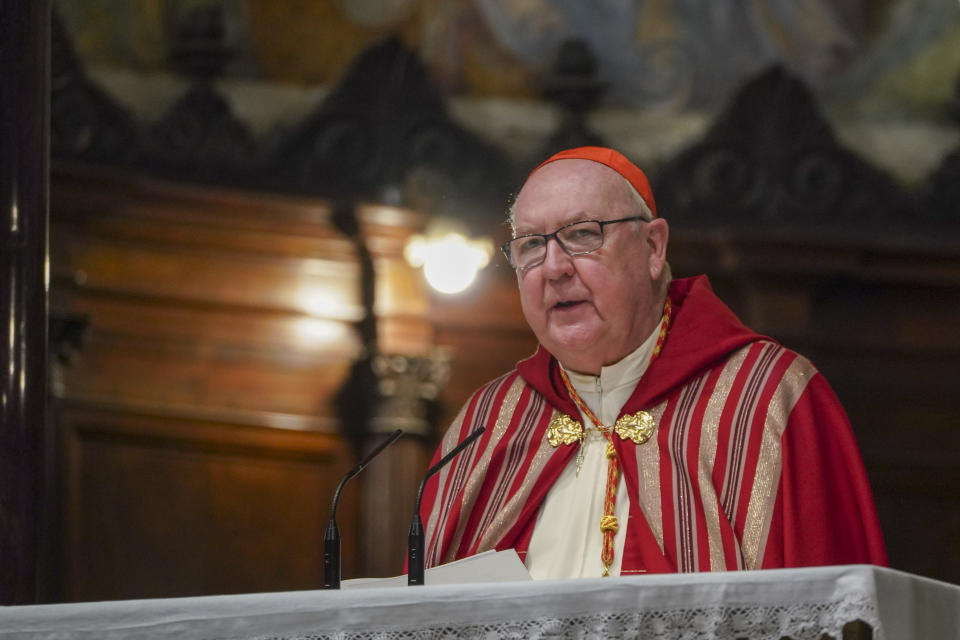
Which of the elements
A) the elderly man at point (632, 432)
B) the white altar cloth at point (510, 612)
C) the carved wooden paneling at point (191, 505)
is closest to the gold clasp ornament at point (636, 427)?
the elderly man at point (632, 432)

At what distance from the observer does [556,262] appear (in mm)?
3396

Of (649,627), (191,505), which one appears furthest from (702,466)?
(191,505)

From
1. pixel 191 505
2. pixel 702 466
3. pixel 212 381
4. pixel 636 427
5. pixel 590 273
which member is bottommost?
pixel 702 466

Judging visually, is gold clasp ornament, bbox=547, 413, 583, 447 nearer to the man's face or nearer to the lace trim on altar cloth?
Result: the man's face

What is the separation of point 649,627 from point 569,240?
1.33 metres

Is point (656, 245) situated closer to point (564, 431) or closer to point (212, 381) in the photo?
point (564, 431)

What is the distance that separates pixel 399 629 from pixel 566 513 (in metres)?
1.23

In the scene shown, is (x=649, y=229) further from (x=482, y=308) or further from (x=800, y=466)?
(x=482, y=308)

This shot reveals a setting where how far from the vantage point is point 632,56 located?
819 cm

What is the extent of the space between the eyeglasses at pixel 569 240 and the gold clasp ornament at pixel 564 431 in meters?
0.34

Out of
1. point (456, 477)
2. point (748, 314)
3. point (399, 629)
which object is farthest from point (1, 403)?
point (748, 314)

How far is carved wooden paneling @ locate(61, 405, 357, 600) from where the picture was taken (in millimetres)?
6750

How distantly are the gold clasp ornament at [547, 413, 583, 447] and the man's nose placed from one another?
0.33 m

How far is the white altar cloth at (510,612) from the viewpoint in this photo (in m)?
2.23
